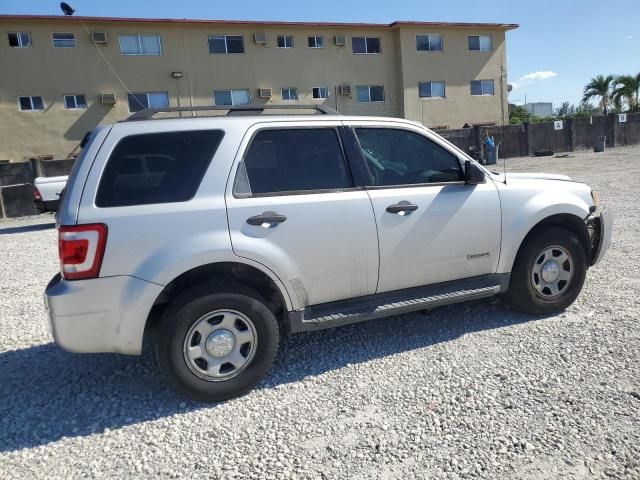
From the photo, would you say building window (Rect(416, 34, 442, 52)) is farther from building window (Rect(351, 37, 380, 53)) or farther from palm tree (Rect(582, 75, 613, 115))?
palm tree (Rect(582, 75, 613, 115))

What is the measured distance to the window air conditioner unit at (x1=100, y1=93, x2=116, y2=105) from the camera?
24.8 m

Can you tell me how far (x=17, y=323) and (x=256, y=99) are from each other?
23.8m

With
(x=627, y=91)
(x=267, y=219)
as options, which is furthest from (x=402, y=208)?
(x=627, y=91)

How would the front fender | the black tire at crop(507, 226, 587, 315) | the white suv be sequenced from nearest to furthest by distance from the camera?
1. the white suv
2. the front fender
3. the black tire at crop(507, 226, 587, 315)

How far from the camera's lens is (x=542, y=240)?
168 inches

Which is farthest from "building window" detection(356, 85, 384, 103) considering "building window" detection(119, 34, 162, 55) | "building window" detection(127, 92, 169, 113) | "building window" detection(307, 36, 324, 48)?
"building window" detection(119, 34, 162, 55)

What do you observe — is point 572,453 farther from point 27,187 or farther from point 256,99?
point 256,99

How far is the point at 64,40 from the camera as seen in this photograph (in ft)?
79.3

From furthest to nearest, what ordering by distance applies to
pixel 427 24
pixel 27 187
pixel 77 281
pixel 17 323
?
pixel 427 24, pixel 27 187, pixel 17 323, pixel 77 281

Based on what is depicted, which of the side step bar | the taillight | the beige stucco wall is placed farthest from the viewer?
the beige stucco wall

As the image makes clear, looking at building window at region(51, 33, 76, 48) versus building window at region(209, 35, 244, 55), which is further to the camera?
building window at region(209, 35, 244, 55)

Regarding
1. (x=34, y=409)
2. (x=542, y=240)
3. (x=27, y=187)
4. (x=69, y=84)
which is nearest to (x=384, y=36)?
(x=69, y=84)

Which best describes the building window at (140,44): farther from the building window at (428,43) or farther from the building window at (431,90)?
the building window at (431,90)

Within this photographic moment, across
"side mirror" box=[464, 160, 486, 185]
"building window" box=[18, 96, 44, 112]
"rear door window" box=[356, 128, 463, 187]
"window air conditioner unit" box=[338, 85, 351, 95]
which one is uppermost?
"window air conditioner unit" box=[338, 85, 351, 95]
